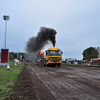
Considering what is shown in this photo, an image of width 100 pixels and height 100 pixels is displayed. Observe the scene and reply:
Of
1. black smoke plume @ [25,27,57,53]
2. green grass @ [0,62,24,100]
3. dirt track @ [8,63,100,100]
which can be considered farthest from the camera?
black smoke plume @ [25,27,57,53]

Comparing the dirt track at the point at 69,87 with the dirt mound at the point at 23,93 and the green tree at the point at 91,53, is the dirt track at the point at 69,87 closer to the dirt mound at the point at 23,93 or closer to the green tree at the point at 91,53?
the dirt mound at the point at 23,93

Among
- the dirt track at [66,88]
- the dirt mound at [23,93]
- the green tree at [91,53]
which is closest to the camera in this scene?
the dirt mound at [23,93]

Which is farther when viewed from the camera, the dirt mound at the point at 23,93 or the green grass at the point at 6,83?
the green grass at the point at 6,83

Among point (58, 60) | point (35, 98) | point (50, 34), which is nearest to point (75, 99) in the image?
point (35, 98)

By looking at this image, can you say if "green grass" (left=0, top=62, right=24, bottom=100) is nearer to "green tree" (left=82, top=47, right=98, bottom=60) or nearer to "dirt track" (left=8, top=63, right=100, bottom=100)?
"dirt track" (left=8, top=63, right=100, bottom=100)

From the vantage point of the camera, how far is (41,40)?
2766 centimetres

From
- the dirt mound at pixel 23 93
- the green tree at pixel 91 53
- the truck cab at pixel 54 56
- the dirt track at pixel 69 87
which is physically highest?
the green tree at pixel 91 53

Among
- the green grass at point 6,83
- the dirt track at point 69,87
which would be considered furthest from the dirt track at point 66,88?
the green grass at point 6,83

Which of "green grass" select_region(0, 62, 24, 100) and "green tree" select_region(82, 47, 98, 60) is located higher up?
"green tree" select_region(82, 47, 98, 60)

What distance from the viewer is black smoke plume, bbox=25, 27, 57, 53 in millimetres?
25737

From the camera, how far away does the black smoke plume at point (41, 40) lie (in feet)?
84.4

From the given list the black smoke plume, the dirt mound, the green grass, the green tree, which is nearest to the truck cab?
the black smoke plume

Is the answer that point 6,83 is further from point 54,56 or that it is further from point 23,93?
point 54,56

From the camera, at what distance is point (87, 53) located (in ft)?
250
